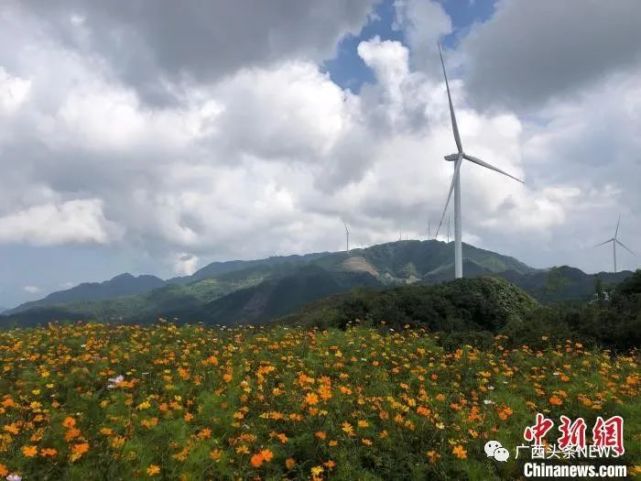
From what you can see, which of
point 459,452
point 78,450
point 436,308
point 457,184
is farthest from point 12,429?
point 457,184

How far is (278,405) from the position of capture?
8766 millimetres

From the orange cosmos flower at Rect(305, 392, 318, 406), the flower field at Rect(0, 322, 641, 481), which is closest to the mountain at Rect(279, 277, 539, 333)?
the flower field at Rect(0, 322, 641, 481)

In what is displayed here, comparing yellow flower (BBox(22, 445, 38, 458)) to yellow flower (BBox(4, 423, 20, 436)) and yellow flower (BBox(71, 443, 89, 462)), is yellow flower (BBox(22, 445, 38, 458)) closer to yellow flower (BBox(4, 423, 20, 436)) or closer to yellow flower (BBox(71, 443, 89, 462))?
yellow flower (BBox(71, 443, 89, 462))

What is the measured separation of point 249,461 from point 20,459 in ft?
9.22

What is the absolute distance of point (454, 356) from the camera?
1360 centimetres

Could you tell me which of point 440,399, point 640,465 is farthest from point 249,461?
point 640,465

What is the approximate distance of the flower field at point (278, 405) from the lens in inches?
264

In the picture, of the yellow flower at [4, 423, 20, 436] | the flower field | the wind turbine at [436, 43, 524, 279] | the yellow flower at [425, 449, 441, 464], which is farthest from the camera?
the wind turbine at [436, 43, 524, 279]

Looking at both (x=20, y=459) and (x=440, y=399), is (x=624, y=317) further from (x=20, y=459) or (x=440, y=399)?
(x=20, y=459)

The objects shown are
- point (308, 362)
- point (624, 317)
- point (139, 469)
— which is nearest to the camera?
point (139, 469)

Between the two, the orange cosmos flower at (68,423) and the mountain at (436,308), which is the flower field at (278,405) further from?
the mountain at (436,308)

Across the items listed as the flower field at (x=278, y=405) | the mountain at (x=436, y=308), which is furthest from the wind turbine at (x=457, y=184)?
the flower field at (x=278, y=405)

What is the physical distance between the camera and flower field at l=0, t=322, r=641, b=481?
264 inches

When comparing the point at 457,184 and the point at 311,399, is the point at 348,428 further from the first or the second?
the point at 457,184
